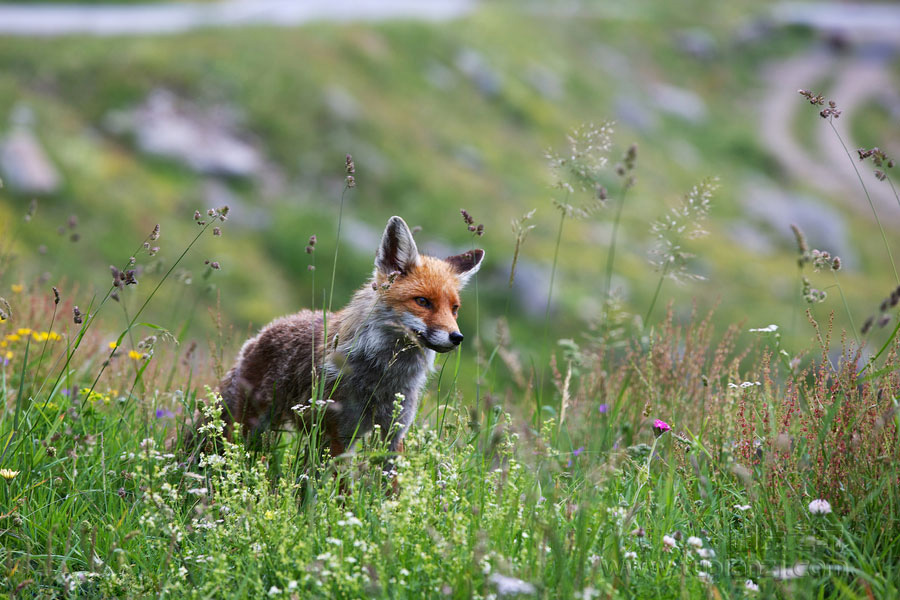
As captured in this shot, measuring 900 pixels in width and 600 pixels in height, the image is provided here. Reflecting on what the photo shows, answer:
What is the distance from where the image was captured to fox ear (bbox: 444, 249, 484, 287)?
21.2 ft

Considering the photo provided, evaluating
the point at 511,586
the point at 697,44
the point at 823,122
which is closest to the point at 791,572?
the point at 511,586

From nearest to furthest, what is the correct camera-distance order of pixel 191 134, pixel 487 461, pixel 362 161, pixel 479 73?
pixel 487 461 < pixel 191 134 < pixel 362 161 < pixel 479 73

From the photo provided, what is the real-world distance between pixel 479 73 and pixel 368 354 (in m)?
22.4

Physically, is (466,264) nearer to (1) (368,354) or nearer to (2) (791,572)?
(1) (368,354)

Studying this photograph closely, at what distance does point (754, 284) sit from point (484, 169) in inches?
321

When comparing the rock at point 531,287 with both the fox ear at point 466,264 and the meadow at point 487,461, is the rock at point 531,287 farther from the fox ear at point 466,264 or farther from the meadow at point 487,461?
the fox ear at point 466,264

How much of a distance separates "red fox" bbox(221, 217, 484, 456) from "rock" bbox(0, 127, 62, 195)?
1089 centimetres

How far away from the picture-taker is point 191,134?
1836cm

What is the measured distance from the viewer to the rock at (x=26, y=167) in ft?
49.1

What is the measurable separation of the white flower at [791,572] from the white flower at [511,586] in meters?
1.11

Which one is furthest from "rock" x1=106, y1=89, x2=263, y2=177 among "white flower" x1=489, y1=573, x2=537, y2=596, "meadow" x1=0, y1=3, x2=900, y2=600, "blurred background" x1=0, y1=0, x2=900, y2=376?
"white flower" x1=489, y1=573, x2=537, y2=596

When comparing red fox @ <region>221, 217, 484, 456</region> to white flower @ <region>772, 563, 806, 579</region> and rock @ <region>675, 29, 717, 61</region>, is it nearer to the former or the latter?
white flower @ <region>772, 563, 806, 579</region>

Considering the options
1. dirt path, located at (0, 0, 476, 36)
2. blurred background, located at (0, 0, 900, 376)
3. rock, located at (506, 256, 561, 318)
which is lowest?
rock, located at (506, 256, 561, 318)

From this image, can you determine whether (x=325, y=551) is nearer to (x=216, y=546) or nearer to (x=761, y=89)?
(x=216, y=546)
